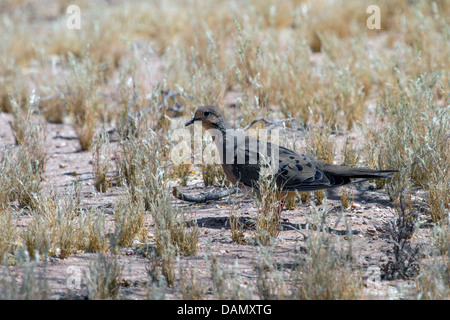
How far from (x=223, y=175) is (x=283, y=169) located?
1164 millimetres

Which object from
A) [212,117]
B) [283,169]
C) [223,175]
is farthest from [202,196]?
[283,169]

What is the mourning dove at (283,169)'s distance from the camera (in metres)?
4.51

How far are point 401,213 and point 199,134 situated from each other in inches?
103

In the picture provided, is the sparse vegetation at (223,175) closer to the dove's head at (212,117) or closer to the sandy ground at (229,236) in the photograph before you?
the sandy ground at (229,236)

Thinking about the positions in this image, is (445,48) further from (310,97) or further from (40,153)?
(40,153)

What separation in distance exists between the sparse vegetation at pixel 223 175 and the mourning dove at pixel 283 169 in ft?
0.62

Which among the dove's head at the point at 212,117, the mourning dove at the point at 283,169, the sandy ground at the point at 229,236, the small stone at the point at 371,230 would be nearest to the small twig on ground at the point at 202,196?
the sandy ground at the point at 229,236

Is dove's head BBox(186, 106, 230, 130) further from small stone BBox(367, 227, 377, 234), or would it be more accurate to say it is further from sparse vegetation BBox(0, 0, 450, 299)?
small stone BBox(367, 227, 377, 234)

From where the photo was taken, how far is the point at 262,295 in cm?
335

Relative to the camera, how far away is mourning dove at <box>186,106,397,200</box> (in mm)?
4512

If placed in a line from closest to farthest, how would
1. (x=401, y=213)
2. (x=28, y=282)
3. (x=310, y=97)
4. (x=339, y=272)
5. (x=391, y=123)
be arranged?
1. (x=28, y=282)
2. (x=339, y=272)
3. (x=401, y=213)
4. (x=391, y=123)
5. (x=310, y=97)

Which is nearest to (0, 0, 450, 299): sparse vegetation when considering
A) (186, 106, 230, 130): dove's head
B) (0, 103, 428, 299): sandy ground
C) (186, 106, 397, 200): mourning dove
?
(0, 103, 428, 299): sandy ground

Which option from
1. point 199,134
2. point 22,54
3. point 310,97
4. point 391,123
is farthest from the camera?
point 22,54
